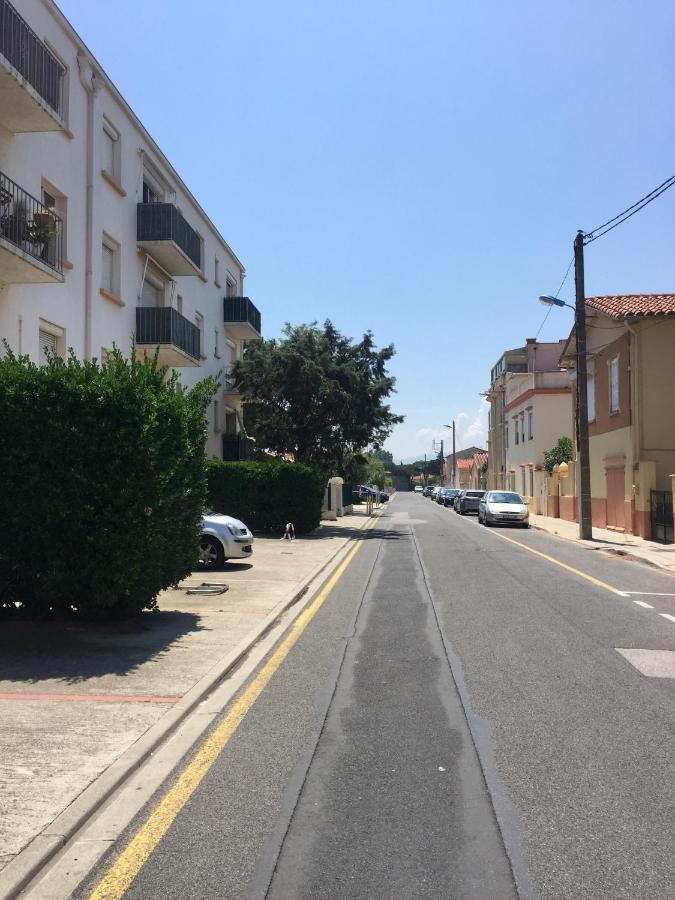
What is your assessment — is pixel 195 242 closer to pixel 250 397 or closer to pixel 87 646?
pixel 250 397

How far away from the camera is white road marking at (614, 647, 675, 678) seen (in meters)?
7.13

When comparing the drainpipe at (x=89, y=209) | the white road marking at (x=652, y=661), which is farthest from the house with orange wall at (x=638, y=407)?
the drainpipe at (x=89, y=209)

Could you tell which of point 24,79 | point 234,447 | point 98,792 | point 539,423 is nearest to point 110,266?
point 24,79

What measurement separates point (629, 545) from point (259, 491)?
1181 cm

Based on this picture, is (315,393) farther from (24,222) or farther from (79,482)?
(79,482)

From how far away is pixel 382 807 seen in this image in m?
4.16

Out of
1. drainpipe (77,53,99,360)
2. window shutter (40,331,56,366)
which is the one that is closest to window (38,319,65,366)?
window shutter (40,331,56,366)

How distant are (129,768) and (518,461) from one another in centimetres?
4884

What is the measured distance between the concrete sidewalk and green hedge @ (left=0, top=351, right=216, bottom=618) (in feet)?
37.9

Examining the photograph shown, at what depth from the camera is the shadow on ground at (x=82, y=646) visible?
23.1ft

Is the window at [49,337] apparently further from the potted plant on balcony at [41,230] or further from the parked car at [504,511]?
the parked car at [504,511]

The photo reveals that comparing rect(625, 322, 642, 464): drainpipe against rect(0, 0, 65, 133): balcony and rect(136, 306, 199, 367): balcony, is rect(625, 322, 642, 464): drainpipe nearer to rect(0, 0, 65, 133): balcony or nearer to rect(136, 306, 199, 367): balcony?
rect(136, 306, 199, 367): balcony

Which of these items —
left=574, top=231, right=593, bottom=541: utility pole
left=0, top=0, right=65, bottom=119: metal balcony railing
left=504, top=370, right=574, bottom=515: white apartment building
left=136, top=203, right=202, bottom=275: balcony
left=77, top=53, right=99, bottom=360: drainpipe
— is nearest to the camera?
left=0, top=0, right=65, bottom=119: metal balcony railing

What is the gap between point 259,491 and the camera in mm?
25844
